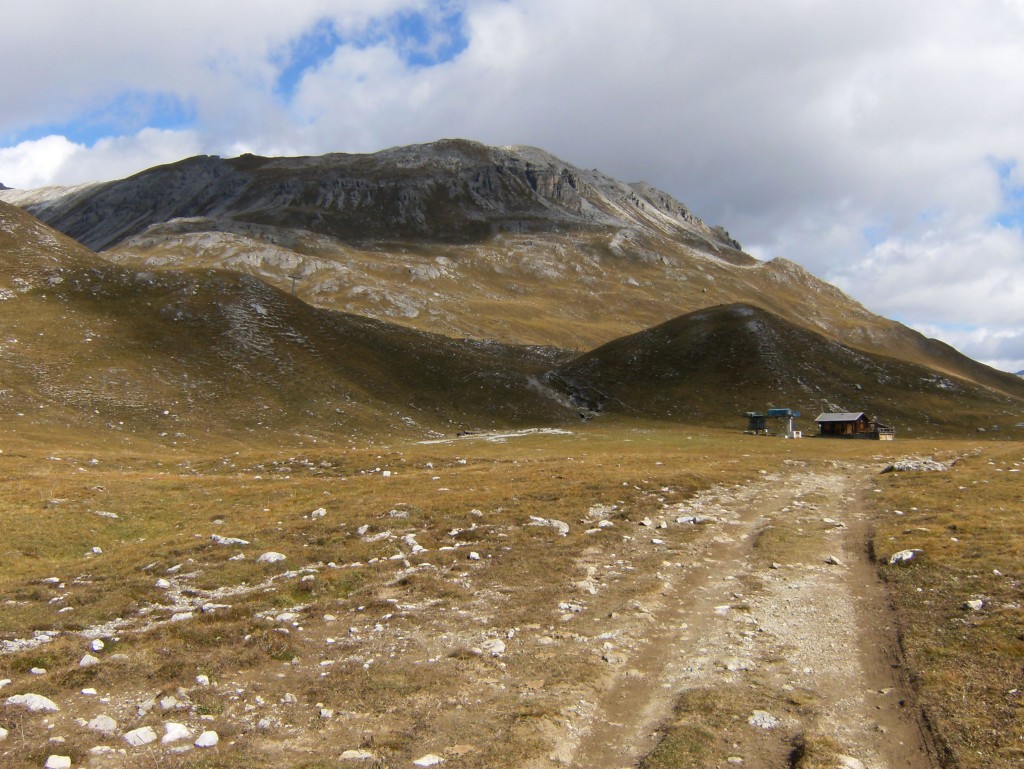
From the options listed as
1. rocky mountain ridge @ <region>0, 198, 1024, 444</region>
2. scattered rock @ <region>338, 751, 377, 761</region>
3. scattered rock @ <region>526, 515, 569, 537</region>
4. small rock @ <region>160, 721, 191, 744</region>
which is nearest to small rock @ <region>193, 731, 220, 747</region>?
small rock @ <region>160, 721, 191, 744</region>

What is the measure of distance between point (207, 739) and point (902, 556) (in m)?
19.4

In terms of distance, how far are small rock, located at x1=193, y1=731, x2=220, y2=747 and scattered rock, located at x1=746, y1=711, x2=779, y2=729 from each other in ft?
27.6

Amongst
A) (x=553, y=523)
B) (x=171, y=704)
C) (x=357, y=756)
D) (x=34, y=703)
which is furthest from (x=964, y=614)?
(x=34, y=703)

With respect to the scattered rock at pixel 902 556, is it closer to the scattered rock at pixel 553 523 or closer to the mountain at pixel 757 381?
the scattered rock at pixel 553 523

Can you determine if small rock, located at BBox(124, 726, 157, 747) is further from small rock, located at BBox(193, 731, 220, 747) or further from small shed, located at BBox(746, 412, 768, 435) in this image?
small shed, located at BBox(746, 412, 768, 435)

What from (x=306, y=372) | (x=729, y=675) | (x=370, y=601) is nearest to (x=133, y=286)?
(x=306, y=372)

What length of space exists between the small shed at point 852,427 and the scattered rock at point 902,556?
83.1m

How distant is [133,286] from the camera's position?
9619cm

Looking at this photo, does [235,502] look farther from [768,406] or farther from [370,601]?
[768,406]

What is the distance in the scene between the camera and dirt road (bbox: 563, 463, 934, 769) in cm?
1012

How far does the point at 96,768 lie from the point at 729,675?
10.6 meters

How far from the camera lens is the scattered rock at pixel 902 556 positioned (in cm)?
1977

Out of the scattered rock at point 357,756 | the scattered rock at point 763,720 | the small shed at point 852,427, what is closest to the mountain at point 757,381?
the small shed at point 852,427

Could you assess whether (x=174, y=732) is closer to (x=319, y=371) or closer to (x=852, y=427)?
(x=319, y=371)
